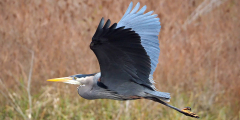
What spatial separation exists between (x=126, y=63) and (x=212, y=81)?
314 cm

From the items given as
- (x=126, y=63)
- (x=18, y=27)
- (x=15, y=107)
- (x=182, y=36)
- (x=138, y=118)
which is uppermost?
(x=182, y=36)

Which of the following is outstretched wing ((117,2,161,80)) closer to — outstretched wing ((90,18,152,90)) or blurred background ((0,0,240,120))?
outstretched wing ((90,18,152,90))

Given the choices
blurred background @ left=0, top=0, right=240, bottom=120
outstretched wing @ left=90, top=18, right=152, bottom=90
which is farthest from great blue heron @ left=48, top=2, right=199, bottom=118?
blurred background @ left=0, top=0, right=240, bottom=120

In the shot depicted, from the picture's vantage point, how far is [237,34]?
596cm

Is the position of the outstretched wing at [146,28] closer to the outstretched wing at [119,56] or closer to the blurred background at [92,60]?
the outstretched wing at [119,56]

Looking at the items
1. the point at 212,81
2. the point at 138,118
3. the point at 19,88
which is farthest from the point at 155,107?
the point at 19,88

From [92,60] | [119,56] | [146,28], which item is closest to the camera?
[119,56]

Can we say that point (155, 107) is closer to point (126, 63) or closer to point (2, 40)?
point (126, 63)

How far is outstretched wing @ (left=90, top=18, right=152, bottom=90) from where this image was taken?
2416mm

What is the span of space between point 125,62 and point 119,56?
0.09 meters

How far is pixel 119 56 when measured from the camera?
263 cm

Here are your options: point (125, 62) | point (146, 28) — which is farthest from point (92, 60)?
point (125, 62)

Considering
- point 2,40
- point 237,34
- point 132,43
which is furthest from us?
point 237,34

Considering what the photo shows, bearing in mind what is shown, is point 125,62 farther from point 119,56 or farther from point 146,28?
point 146,28
